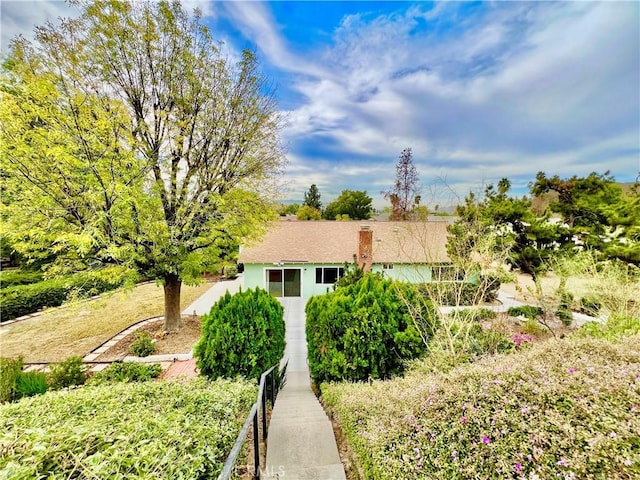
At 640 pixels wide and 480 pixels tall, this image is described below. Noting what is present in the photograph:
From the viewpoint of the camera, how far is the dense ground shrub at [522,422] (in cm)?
196

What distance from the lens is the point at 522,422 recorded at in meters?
2.33


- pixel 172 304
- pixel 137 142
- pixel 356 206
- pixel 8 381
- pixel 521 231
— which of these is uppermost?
pixel 356 206

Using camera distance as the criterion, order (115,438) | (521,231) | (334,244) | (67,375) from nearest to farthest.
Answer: (115,438)
(67,375)
(521,231)
(334,244)

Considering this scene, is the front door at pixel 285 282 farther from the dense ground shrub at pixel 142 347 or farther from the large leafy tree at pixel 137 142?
the dense ground shrub at pixel 142 347

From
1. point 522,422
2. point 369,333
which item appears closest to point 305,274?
point 369,333

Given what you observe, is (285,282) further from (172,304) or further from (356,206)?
(356,206)

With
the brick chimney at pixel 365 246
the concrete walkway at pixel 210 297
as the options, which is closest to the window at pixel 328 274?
the brick chimney at pixel 365 246

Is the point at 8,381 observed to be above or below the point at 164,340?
above

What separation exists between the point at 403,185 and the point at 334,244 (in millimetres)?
16103

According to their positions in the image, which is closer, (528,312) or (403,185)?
(528,312)

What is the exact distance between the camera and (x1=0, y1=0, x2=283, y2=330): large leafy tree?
7.07m

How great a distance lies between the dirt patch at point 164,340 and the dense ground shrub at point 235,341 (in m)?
3.95

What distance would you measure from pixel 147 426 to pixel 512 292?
883 inches

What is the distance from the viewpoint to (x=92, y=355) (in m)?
8.73
